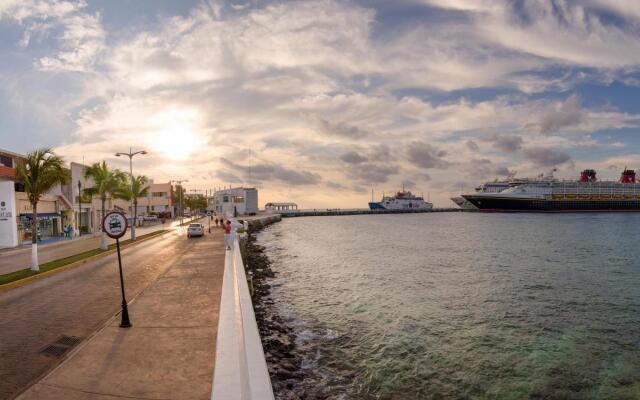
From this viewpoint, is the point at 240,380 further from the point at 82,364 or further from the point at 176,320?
the point at 176,320

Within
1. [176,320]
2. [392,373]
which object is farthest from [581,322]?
[176,320]

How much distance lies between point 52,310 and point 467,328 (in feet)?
49.6

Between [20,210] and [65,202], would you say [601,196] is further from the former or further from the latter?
[20,210]

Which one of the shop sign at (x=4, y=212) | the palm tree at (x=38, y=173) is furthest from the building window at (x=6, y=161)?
the palm tree at (x=38, y=173)

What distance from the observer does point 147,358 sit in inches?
318

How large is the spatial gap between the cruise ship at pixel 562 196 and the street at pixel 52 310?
146414 millimetres

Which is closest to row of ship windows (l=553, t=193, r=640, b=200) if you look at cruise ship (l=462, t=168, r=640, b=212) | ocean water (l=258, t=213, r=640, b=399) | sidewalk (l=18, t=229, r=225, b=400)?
cruise ship (l=462, t=168, r=640, b=212)

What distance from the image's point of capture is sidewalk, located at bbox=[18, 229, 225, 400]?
6.68 m

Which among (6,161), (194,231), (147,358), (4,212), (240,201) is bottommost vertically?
(147,358)

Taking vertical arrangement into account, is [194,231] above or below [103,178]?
below

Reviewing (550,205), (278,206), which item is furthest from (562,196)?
(278,206)

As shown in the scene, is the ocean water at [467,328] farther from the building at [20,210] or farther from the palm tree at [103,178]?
the building at [20,210]

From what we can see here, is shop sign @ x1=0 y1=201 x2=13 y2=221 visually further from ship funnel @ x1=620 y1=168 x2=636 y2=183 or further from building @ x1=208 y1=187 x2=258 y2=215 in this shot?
ship funnel @ x1=620 y1=168 x2=636 y2=183

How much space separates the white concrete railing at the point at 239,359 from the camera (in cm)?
580
